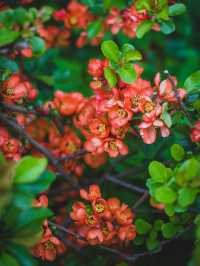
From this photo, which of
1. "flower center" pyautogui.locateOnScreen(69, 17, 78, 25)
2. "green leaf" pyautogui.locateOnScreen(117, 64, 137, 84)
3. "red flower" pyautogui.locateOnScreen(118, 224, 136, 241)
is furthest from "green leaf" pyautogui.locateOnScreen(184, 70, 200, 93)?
"flower center" pyautogui.locateOnScreen(69, 17, 78, 25)

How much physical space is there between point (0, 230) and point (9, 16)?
0.58 meters

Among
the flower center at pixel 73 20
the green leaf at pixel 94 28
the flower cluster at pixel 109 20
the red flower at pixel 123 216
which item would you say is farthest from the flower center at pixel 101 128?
the flower center at pixel 73 20

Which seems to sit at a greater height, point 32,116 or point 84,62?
point 32,116

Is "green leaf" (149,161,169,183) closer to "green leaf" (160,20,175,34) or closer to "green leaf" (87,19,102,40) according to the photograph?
"green leaf" (160,20,175,34)

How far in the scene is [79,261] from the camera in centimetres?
126

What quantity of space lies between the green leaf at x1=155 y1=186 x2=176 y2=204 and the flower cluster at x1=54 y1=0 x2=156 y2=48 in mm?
484

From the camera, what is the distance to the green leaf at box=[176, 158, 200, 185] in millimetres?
888

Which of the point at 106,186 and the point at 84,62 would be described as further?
the point at 84,62

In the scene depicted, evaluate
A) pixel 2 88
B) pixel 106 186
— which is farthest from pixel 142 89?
pixel 106 186

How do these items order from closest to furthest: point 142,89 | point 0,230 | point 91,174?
1. point 0,230
2. point 142,89
3. point 91,174

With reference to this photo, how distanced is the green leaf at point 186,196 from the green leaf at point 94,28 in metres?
0.71

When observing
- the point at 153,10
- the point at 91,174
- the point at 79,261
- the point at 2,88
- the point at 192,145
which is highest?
the point at 153,10

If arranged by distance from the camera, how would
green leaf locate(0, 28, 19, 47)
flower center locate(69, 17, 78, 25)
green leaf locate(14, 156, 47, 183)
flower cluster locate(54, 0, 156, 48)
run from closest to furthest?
1. green leaf locate(14, 156, 47, 183)
2. green leaf locate(0, 28, 19, 47)
3. flower cluster locate(54, 0, 156, 48)
4. flower center locate(69, 17, 78, 25)

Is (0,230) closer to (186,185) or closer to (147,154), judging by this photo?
(186,185)
